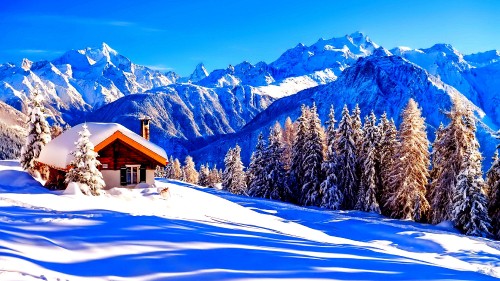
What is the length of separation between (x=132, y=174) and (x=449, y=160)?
26.1 metres

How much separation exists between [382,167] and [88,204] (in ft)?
103

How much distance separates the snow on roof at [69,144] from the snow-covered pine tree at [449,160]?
23735mm

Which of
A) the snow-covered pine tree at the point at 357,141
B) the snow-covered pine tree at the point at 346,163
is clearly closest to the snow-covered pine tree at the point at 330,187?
the snow-covered pine tree at the point at 346,163

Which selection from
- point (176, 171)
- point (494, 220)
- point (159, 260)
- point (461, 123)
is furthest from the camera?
point (176, 171)

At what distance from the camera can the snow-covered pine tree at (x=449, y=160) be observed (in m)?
34.2

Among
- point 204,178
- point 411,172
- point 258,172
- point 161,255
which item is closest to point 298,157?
point 258,172

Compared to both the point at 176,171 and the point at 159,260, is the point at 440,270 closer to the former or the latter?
the point at 159,260

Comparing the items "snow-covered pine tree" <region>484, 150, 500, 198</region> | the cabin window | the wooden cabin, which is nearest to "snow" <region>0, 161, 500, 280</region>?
the wooden cabin

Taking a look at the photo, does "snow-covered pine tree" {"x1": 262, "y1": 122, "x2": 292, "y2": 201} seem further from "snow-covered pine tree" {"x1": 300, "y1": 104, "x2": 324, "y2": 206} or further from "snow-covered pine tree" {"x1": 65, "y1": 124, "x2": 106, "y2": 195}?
"snow-covered pine tree" {"x1": 65, "y1": 124, "x2": 106, "y2": 195}

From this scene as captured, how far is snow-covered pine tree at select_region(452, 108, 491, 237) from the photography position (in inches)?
1184

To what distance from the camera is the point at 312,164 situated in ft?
147

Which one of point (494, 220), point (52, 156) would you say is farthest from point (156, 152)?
point (494, 220)

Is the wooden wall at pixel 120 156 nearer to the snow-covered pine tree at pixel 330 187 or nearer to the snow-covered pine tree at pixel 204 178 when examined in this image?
the snow-covered pine tree at pixel 330 187

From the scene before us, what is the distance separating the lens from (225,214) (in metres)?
23.5
